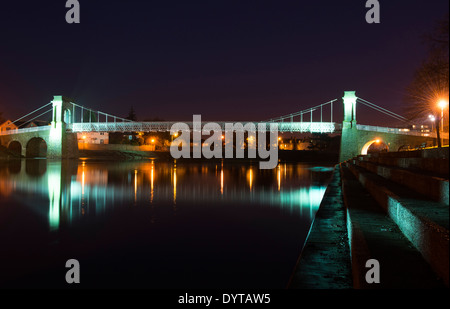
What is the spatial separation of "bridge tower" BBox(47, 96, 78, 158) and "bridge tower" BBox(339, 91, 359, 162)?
50.7m

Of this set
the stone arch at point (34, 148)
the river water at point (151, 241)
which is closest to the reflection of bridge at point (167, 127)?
the stone arch at point (34, 148)

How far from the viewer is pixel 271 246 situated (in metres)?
7.30

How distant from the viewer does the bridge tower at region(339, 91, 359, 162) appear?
6444cm

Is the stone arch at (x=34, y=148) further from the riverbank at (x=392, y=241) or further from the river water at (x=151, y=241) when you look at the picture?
the riverbank at (x=392, y=241)

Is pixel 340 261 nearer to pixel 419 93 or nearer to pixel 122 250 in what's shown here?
pixel 122 250

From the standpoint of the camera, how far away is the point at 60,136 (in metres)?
73.7

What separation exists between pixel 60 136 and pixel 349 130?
176ft

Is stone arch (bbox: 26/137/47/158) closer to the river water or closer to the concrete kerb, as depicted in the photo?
the river water

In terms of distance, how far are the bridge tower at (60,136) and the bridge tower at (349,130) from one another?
5073 centimetres

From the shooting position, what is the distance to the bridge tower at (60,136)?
7294cm

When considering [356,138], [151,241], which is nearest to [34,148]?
[356,138]

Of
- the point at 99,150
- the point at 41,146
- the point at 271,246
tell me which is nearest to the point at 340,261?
the point at 271,246

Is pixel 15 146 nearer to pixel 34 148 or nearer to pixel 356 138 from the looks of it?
pixel 34 148
